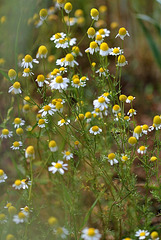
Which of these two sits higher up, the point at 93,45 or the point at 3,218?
the point at 93,45

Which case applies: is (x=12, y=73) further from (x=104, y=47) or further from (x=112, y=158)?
(x=112, y=158)

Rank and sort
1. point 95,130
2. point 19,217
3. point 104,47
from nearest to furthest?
point 19,217 → point 104,47 → point 95,130

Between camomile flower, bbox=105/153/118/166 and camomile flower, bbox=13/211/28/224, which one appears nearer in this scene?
camomile flower, bbox=13/211/28/224

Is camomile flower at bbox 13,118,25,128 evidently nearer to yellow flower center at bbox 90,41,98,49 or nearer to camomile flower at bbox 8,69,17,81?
camomile flower at bbox 8,69,17,81

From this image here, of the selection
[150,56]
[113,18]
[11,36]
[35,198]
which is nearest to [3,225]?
[35,198]

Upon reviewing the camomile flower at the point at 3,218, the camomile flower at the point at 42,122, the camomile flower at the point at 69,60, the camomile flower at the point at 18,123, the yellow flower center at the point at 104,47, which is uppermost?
the yellow flower center at the point at 104,47

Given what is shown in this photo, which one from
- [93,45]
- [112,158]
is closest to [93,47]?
[93,45]

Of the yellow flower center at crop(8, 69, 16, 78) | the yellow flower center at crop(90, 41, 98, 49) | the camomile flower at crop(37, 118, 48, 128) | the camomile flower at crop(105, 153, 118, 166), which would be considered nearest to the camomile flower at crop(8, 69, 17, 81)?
the yellow flower center at crop(8, 69, 16, 78)

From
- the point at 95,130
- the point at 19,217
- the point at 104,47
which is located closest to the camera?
the point at 19,217

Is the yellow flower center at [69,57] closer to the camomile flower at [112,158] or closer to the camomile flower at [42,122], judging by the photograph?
the camomile flower at [42,122]

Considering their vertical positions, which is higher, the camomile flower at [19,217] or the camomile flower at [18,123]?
the camomile flower at [18,123]

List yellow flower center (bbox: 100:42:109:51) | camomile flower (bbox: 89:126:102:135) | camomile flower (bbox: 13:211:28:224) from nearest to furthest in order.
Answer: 1. camomile flower (bbox: 13:211:28:224)
2. yellow flower center (bbox: 100:42:109:51)
3. camomile flower (bbox: 89:126:102:135)

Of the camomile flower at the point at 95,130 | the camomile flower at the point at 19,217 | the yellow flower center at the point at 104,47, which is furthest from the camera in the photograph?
the camomile flower at the point at 95,130

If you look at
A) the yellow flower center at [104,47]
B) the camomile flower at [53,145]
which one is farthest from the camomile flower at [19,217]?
the yellow flower center at [104,47]
